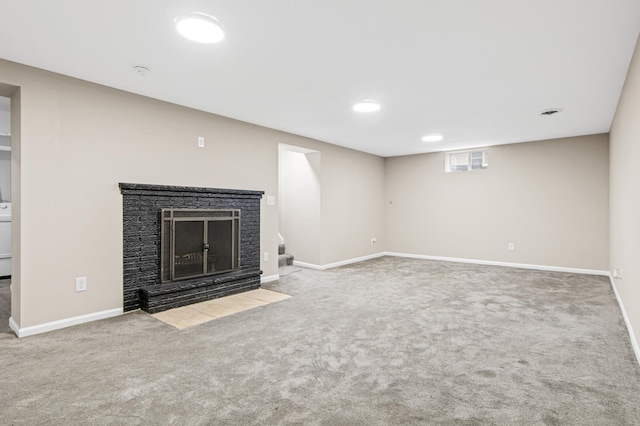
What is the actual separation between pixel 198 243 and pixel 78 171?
1.40 meters

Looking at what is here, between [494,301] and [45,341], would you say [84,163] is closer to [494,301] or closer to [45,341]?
[45,341]

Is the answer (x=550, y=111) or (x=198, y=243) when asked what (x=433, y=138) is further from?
(x=198, y=243)

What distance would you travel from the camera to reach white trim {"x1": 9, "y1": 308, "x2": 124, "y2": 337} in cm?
283

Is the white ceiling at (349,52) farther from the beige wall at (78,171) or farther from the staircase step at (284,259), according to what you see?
the staircase step at (284,259)

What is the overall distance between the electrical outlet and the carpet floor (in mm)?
355

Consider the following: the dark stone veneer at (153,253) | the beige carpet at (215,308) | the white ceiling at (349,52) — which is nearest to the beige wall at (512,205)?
the white ceiling at (349,52)

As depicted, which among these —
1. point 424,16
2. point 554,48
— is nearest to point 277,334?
point 424,16

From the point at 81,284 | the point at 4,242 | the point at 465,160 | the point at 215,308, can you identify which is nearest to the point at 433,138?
the point at 465,160

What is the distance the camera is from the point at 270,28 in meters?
2.21

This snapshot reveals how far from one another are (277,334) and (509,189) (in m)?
5.14

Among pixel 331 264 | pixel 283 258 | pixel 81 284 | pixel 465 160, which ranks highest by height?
pixel 465 160

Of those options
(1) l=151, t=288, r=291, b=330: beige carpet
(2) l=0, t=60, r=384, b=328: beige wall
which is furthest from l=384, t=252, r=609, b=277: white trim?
(2) l=0, t=60, r=384, b=328: beige wall

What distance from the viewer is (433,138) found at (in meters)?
5.57

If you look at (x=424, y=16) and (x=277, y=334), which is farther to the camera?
(x=277, y=334)
